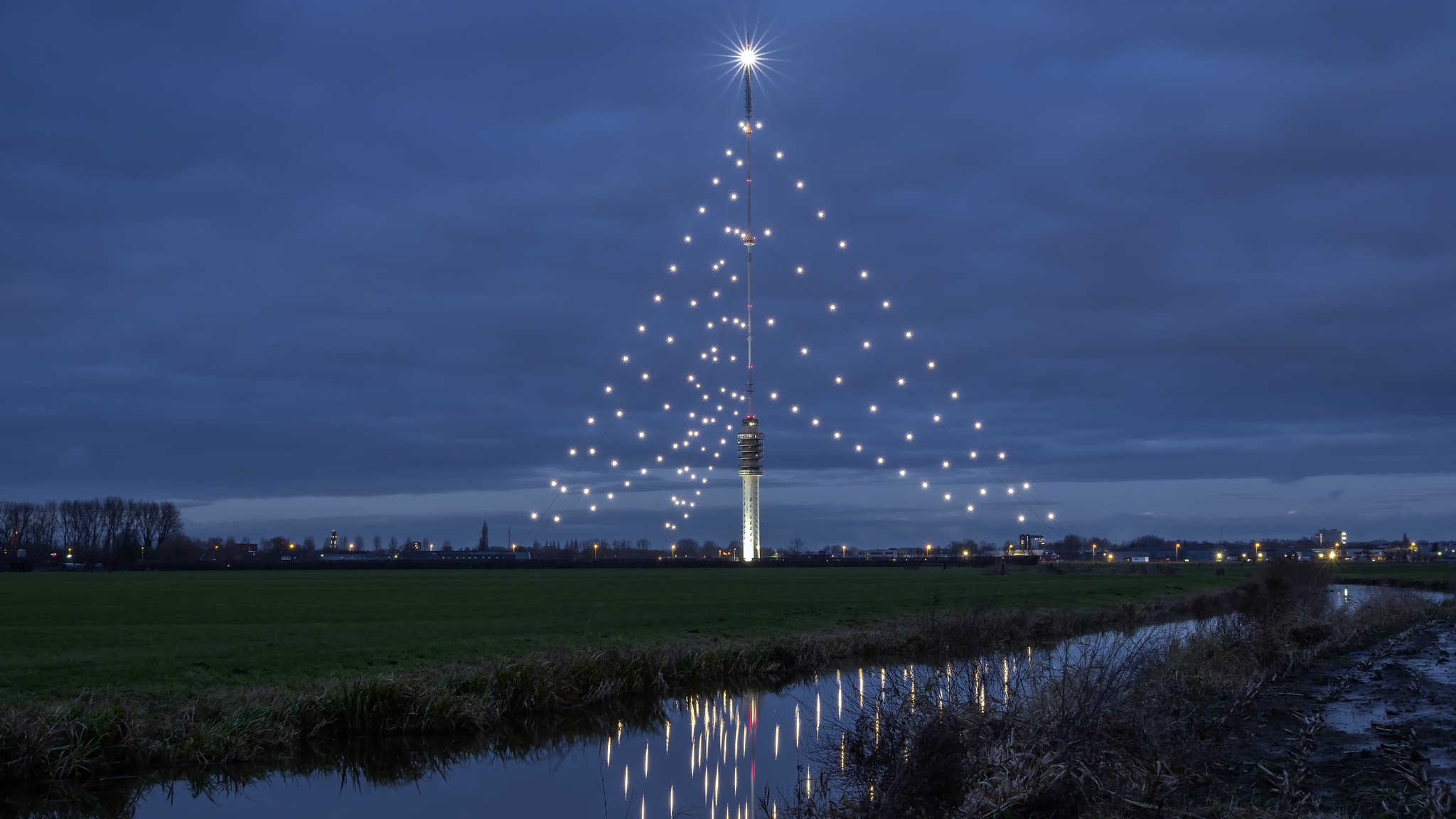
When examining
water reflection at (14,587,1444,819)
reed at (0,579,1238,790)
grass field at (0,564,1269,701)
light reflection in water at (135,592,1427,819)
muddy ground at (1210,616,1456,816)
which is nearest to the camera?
muddy ground at (1210,616,1456,816)

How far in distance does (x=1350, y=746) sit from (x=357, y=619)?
36.7 m

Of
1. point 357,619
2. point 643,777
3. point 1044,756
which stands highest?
point 1044,756

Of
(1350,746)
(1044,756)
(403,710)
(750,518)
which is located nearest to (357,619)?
(403,710)

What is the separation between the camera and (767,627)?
41.4m

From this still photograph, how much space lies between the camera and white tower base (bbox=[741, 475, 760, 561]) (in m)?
193

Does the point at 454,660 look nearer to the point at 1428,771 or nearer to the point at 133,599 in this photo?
the point at 1428,771

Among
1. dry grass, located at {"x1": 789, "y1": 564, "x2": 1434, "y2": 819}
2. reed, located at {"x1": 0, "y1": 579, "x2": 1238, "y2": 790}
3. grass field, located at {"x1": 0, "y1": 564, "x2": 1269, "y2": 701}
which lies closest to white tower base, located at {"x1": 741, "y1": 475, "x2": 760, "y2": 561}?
grass field, located at {"x1": 0, "y1": 564, "x2": 1269, "y2": 701}

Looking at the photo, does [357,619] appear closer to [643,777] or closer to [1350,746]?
[643,777]

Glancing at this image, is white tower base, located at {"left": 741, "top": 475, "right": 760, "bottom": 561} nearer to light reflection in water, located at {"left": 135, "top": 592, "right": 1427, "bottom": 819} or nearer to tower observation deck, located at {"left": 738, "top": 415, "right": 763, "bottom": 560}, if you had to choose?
tower observation deck, located at {"left": 738, "top": 415, "right": 763, "bottom": 560}

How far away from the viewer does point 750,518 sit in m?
195

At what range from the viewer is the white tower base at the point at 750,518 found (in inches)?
7598

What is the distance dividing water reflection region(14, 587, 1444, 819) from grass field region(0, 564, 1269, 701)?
517 centimetres

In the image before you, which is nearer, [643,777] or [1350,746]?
[1350,746]

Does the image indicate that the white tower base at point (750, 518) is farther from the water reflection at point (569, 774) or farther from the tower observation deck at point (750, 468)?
the water reflection at point (569, 774)
